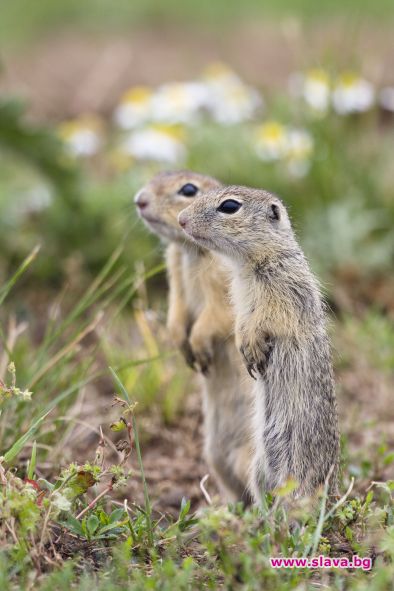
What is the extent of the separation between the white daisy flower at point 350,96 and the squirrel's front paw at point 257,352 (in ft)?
13.1

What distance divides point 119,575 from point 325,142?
4.97 meters

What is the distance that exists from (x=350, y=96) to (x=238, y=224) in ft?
13.5

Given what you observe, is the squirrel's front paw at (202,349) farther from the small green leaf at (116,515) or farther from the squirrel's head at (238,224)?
the small green leaf at (116,515)

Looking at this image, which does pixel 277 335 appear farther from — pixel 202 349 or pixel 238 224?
pixel 202 349

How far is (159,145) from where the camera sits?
7.95 m

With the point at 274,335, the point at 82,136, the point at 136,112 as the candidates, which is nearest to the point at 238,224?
the point at 274,335

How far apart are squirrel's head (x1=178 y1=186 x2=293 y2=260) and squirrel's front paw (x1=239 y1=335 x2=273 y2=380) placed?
1.25ft

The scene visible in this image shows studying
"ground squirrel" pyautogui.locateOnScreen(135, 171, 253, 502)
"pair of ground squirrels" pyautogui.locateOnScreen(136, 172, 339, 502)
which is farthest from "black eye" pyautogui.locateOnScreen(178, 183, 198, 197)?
"pair of ground squirrels" pyautogui.locateOnScreen(136, 172, 339, 502)

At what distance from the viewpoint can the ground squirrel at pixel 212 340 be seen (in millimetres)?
4934

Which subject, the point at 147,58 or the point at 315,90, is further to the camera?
the point at 147,58

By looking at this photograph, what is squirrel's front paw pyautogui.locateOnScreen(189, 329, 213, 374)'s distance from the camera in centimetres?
491

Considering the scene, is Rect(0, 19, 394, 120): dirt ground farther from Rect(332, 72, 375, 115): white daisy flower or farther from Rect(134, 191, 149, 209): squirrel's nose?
Rect(134, 191, 149, 209): squirrel's nose

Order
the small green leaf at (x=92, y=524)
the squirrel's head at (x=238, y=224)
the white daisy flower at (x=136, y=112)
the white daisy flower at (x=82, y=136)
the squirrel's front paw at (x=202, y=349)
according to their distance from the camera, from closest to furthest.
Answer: the small green leaf at (x=92, y=524) → the squirrel's head at (x=238, y=224) → the squirrel's front paw at (x=202, y=349) → the white daisy flower at (x=82, y=136) → the white daisy flower at (x=136, y=112)

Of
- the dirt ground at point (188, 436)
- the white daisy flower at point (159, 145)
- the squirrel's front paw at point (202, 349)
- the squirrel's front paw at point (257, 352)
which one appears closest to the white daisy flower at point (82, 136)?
the white daisy flower at point (159, 145)
